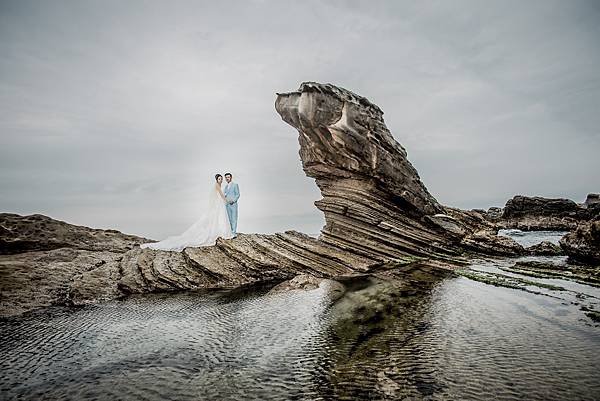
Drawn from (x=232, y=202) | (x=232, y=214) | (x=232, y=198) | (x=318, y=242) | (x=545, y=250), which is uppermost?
(x=232, y=198)

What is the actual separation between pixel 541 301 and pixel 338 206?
39.1ft

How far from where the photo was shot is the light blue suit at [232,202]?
2162cm

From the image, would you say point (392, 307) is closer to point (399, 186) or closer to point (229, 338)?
point (229, 338)

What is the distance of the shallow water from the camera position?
5.26 metres

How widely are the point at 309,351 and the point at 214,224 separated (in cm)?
1441

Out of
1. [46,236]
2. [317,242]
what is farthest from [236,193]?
[46,236]

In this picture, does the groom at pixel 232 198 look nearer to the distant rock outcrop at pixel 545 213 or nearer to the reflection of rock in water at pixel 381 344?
the reflection of rock in water at pixel 381 344

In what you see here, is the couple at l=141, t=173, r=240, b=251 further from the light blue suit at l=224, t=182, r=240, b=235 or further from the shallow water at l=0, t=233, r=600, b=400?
the shallow water at l=0, t=233, r=600, b=400

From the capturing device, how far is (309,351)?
272 inches

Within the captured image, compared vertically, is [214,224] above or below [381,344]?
above

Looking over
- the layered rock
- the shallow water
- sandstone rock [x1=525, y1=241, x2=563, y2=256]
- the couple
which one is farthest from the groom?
sandstone rock [x1=525, y1=241, x2=563, y2=256]

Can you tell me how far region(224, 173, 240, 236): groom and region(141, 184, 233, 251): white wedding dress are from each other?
0.74 metres

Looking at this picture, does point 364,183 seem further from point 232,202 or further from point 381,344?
point 381,344

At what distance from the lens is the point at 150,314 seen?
10.2 meters
